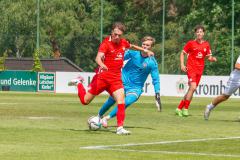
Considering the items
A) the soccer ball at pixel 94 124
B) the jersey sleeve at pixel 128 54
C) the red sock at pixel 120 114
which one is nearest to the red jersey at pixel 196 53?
the jersey sleeve at pixel 128 54

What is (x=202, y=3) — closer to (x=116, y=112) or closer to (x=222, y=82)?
(x=222, y=82)

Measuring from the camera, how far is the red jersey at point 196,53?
85.7ft

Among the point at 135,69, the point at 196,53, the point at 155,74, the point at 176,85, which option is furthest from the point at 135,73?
the point at 176,85

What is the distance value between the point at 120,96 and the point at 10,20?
60914 mm

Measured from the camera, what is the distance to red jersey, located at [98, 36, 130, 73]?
17.7 metres

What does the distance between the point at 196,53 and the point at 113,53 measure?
8.74 m

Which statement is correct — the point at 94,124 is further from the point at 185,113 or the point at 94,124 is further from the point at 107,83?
the point at 185,113

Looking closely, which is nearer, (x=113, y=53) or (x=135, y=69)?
(x=113, y=53)

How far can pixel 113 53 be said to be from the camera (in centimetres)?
1778

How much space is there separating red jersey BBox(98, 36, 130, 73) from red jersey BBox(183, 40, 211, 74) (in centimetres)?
836

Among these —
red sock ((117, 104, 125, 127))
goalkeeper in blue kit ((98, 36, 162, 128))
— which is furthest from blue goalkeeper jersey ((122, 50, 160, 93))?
red sock ((117, 104, 125, 127))

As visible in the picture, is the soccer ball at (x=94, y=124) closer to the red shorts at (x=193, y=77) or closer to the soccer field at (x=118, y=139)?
the soccer field at (x=118, y=139)

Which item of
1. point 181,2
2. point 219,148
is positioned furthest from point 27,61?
point 219,148

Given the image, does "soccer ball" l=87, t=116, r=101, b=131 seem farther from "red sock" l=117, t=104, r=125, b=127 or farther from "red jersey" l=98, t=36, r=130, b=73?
"red jersey" l=98, t=36, r=130, b=73
